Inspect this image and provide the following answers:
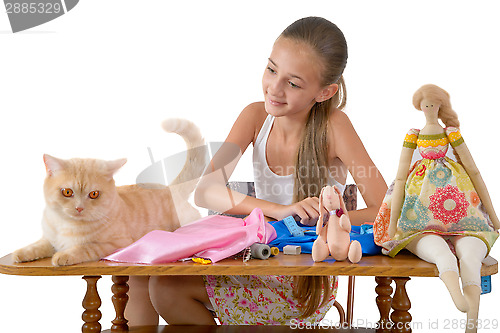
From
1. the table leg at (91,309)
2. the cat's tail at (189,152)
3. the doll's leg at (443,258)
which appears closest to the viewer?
the doll's leg at (443,258)

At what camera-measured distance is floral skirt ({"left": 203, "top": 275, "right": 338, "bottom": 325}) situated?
1.92 m

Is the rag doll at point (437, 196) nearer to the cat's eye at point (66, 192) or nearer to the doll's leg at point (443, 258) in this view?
the doll's leg at point (443, 258)

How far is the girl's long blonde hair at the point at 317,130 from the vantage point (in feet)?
6.12

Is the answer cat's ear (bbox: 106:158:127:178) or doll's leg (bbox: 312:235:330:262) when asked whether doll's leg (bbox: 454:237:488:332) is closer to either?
doll's leg (bbox: 312:235:330:262)

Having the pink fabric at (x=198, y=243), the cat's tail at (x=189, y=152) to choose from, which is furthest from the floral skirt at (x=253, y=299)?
the cat's tail at (x=189, y=152)

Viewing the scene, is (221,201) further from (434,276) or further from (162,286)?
(434,276)

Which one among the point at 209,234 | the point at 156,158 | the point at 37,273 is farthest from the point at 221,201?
the point at 37,273

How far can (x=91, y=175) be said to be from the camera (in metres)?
1.70

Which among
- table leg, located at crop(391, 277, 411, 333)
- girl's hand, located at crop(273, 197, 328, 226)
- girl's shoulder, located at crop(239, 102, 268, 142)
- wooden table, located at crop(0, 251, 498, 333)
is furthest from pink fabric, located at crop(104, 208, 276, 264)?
girl's shoulder, located at crop(239, 102, 268, 142)

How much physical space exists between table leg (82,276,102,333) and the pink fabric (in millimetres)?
130

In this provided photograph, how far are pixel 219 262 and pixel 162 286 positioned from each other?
1.16 ft

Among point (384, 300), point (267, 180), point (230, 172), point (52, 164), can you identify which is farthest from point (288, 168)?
point (52, 164)

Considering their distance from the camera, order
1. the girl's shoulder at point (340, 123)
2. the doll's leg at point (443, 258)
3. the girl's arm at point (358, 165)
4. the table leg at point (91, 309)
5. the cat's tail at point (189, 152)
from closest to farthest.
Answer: the doll's leg at point (443, 258), the table leg at point (91, 309), the cat's tail at point (189, 152), the girl's arm at point (358, 165), the girl's shoulder at point (340, 123)

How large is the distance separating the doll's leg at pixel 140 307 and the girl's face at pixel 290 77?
2.29ft
